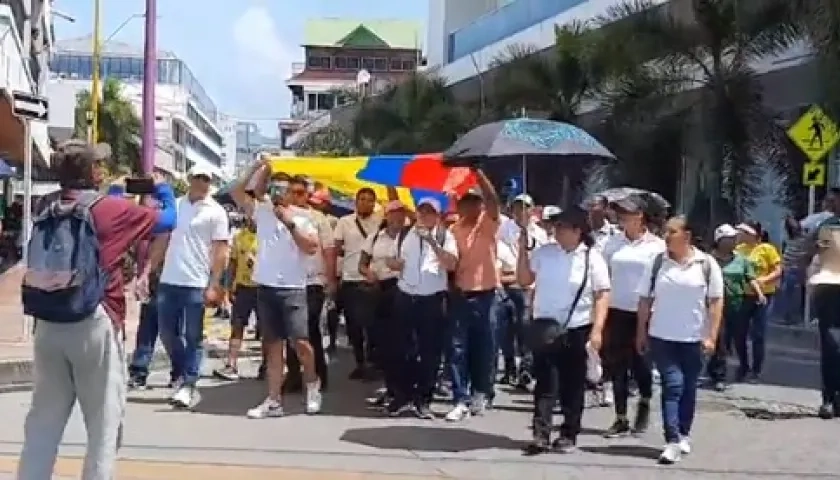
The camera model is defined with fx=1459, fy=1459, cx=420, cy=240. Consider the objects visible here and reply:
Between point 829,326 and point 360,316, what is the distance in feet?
13.7

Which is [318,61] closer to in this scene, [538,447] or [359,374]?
[359,374]

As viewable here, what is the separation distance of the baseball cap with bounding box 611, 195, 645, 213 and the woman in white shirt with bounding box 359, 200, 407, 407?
236cm

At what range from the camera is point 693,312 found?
9898 millimetres

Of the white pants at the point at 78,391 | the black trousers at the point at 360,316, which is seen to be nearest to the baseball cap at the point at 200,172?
the black trousers at the point at 360,316

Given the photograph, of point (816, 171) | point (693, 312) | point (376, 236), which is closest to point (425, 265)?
point (376, 236)

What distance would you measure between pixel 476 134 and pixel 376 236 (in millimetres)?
1724

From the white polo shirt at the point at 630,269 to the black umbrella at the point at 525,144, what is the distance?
80 cm

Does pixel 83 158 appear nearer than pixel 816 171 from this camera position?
Yes

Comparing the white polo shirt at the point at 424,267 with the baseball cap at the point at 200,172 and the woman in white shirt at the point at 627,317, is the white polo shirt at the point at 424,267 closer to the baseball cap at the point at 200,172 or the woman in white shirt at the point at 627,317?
the woman in white shirt at the point at 627,317

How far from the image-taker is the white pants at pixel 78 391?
7039 millimetres

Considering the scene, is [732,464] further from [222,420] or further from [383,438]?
[222,420]

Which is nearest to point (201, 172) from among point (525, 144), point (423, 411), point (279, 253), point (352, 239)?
point (279, 253)

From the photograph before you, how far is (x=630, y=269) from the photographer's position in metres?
11.1

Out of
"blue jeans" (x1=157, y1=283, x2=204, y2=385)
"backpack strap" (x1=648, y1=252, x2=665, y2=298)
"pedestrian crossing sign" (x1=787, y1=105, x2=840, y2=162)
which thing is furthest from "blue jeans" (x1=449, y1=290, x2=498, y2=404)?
"pedestrian crossing sign" (x1=787, y1=105, x2=840, y2=162)
